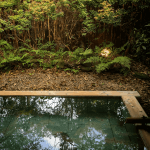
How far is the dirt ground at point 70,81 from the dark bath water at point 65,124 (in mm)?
861

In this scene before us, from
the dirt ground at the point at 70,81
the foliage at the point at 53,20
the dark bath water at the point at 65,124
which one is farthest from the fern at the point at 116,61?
the dark bath water at the point at 65,124

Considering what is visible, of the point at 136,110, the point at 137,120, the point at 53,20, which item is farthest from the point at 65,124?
the point at 53,20

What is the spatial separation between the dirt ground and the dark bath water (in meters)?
0.86

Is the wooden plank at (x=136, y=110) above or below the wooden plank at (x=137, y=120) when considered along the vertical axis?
below

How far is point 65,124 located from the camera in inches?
126

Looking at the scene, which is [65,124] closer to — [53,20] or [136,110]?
[136,110]

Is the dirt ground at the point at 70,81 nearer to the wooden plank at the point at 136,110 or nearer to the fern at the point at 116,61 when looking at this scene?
the fern at the point at 116,61

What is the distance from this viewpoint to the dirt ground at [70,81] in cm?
Result: 490

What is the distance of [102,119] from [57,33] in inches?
184

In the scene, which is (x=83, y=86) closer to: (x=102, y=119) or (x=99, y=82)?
(x=99, y=82)

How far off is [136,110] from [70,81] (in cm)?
250

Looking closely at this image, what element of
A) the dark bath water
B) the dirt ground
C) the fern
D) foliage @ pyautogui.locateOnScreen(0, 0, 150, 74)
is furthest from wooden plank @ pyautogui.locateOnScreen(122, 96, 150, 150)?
foliage @ pyautogui.locateOnScreen(0, 0, 150, 74)

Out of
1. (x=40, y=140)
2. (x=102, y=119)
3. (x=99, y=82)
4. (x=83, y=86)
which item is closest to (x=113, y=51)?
(x=99, y=82)

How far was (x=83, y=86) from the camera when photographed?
5031 millimetres
